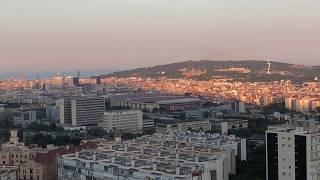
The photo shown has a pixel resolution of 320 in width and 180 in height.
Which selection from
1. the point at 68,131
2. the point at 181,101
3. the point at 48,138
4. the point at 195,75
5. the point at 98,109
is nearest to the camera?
the point at 48,138

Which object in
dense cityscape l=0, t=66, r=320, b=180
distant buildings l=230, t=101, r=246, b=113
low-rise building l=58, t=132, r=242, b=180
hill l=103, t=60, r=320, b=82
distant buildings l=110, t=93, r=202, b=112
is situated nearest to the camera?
low-rise building l=58, t=132, r=242, b=180

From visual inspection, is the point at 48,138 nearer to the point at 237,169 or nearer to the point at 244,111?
the point at 237,169

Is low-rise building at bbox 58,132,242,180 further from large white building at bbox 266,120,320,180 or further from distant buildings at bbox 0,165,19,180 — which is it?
distant buildings at bbox 0,165,19,180

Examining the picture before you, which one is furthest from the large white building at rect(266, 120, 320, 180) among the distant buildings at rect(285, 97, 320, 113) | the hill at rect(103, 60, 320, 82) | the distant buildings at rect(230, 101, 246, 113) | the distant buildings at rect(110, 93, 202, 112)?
the hill at rect(103, 60, 320, 82)

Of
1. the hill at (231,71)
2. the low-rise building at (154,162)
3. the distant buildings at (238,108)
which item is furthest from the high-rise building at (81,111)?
the hill at (231,71)

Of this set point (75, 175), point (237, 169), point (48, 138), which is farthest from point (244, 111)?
point (75, 175)

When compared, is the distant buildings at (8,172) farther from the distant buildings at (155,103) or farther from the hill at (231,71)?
the hill at (231,71)
